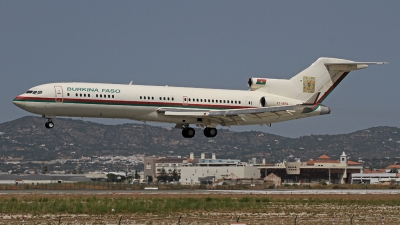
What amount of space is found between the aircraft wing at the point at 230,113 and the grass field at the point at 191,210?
6.96 meters

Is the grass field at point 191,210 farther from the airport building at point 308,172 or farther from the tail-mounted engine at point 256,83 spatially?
the airport building at point 308,172

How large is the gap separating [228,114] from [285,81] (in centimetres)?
858

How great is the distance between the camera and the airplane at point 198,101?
167 feet

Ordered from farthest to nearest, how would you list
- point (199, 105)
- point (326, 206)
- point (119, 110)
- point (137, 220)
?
1. point (199, 105)
2. point (119, 110)
3. point (326, 206)
4. point (137, 220)

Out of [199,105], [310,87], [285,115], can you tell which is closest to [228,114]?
[199,105]

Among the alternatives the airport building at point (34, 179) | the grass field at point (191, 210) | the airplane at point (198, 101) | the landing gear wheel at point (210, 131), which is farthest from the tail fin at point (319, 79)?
the airport building at point (34, 179)

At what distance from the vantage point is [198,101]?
55.9 meters

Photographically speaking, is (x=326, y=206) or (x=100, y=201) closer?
(x=100, y=201)

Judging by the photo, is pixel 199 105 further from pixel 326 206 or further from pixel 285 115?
pixel 326 206

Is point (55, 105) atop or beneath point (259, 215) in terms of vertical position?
atop

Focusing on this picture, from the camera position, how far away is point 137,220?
36.9 meters

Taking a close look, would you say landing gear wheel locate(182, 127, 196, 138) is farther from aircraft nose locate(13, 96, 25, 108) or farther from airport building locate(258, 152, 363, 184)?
airport building locate(258, 152, 363, 184)

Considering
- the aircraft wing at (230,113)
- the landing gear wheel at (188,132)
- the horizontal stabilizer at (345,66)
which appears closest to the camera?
the aircraft wing at (230,113)

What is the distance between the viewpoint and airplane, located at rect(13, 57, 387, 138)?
167 feet
